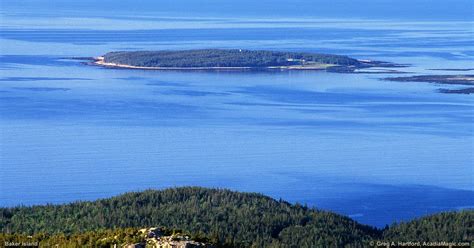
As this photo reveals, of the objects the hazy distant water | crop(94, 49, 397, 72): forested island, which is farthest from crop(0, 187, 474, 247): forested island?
crop(94, 49, 397, 72): forested island

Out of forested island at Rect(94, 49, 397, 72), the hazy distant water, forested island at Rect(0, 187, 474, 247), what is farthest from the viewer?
forested island at Rect(94, 49, 397, 72)

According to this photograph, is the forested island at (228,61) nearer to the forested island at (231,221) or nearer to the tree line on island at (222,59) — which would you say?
the tree line on island at (222,59)

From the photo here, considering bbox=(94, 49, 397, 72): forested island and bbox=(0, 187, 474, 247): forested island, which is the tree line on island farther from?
bbox=(0, 187, 474, 247): forested island

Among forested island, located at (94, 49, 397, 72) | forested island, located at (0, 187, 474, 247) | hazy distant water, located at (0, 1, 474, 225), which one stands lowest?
hazy distant water, located at (0, 1, 474, 225)

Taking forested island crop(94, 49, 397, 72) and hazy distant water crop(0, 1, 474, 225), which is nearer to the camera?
hazy distant water crop(0, 1, 474, 225)

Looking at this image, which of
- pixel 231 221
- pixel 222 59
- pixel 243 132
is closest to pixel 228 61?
pixel 222 59

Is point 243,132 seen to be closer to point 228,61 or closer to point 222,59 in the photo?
point 228,61

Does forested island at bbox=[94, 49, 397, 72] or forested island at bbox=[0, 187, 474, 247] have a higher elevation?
forested island at bbox=[94, 49, 397, 72]
